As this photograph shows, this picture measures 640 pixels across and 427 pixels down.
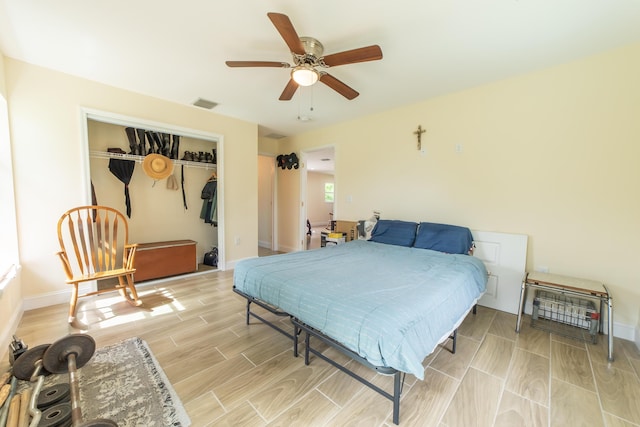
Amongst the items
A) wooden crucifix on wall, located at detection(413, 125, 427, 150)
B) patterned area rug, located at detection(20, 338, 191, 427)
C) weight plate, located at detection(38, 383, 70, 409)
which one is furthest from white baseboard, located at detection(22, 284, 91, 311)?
wooden crucifix on wall, located at detection(413, 125, 427, 150)

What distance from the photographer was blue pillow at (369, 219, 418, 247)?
319 centimetres

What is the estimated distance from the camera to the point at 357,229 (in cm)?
400

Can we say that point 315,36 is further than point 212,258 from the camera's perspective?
No

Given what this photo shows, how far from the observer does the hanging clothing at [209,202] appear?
427cm

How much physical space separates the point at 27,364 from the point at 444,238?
3.64m

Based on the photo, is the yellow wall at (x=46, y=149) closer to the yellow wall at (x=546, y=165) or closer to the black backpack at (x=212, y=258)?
the black backpack at (x=212, y=258)

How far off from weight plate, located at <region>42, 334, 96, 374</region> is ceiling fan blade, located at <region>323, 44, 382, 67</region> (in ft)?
8.79

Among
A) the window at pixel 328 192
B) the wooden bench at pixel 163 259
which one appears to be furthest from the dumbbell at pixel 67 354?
the window at pixel 328 192

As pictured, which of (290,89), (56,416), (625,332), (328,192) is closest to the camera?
(56,416)

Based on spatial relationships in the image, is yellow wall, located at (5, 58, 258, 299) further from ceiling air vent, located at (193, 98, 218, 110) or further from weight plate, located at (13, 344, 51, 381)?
weight plate, located at (13, 344, 51, 381)

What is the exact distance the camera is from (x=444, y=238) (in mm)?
2879

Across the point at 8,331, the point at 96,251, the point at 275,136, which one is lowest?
the point at 8,331

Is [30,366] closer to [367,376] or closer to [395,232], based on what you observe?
[367,376]

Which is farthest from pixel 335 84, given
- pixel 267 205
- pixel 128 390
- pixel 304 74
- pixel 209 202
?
pixel 267 205
